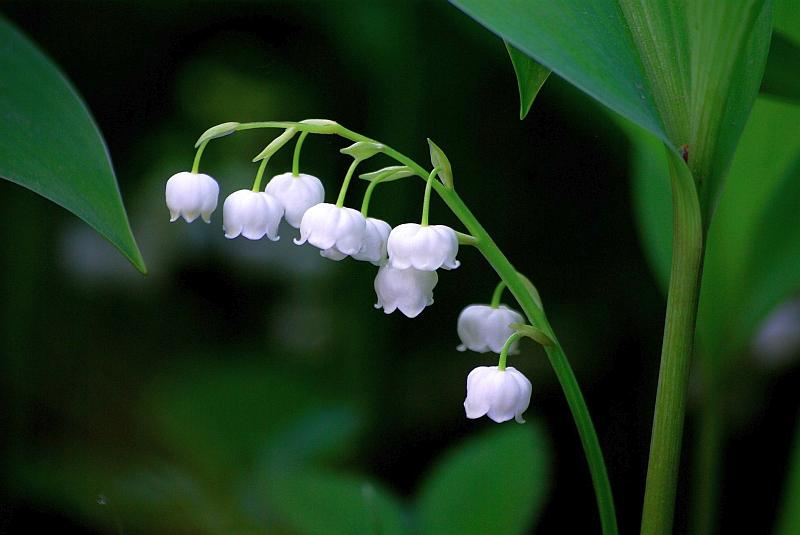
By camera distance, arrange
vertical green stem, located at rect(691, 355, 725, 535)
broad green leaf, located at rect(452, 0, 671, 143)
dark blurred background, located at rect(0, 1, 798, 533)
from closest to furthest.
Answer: broad green leaf, located at rect(452, 0, 671, 143) → vertical green stem, located at rect(691, 355, 725, 535) → dark blurred background, located at rect(0, 1, 798, 533)

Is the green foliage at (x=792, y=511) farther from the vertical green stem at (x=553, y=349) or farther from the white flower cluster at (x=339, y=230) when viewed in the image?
the white flower cluster at (x=339, y=230)

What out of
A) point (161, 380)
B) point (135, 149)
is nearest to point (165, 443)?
point (161, 380)

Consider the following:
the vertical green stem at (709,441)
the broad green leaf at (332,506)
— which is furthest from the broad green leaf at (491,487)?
the vertical green stem at (709,441)

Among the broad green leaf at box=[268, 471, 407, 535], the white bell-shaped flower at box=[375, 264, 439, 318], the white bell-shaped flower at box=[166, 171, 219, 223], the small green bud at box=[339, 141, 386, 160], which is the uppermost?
the small green bud at box=[339, 141, 386, 160]

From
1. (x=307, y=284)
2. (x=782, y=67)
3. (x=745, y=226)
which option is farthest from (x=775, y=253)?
(x=307, y=284)

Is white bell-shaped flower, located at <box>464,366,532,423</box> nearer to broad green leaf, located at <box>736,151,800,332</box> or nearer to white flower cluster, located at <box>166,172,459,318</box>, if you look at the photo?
white flower cluster, located at <box>166,172,459,318</box>

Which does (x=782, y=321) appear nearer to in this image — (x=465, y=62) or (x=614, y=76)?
(x=465, y=62)

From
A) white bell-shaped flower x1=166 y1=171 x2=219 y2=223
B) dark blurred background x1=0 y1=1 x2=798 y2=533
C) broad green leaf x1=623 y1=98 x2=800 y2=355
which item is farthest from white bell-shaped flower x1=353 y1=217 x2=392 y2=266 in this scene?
dark blurred background x1=0 y1=1 x2=798 y2=533

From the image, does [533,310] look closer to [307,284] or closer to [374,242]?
[374,242]
